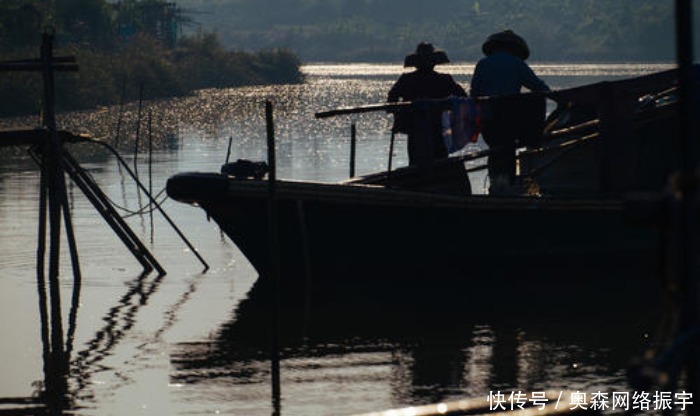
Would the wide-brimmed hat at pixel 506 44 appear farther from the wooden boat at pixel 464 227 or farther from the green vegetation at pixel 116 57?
the green vegetation at pixel 116 57

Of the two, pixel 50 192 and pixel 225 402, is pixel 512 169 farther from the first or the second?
pixel 225 402

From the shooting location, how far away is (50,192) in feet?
50.2

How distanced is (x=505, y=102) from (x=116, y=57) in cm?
5059

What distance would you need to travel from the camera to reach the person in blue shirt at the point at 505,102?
15633 mm

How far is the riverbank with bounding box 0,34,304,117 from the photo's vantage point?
1873 inches

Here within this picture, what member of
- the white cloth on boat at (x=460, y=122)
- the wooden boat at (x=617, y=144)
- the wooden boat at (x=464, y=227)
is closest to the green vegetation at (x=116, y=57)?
the wooden boat at (x=617, y=144)

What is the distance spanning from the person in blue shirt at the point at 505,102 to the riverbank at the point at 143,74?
10477 mm

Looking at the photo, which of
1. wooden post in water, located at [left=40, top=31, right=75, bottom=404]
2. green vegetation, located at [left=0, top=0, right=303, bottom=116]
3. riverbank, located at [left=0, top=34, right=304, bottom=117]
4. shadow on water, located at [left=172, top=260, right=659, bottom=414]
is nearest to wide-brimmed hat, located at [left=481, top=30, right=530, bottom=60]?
shadow on water, located at [left=172, top=260, right=659, bottom=414]

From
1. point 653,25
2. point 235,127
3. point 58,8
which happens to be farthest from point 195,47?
point 653,25

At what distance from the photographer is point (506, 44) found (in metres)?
15.8

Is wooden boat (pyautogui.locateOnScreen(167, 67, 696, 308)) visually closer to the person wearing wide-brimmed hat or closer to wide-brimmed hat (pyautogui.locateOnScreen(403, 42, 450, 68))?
the person wearing wide-brimmed hat

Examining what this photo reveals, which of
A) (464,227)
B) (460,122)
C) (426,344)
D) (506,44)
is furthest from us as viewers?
(506,44)

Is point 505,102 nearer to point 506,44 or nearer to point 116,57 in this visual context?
point 506,44

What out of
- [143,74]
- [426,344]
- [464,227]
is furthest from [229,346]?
[143,74]
